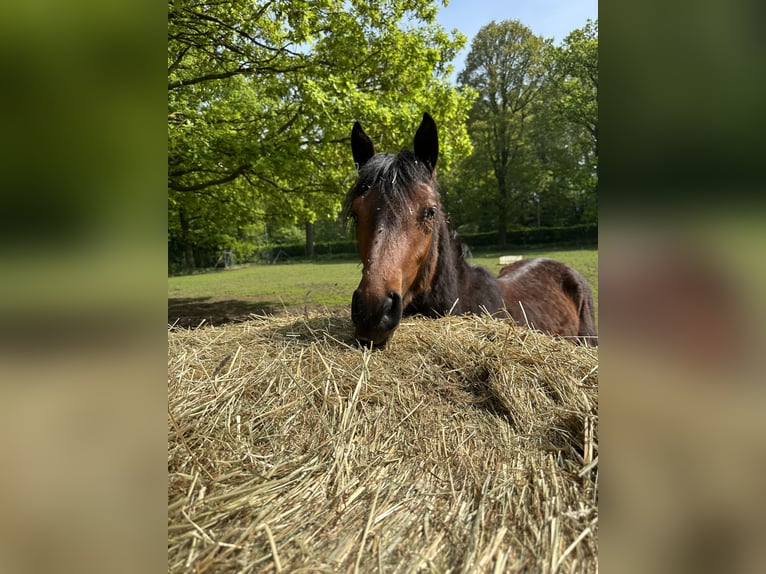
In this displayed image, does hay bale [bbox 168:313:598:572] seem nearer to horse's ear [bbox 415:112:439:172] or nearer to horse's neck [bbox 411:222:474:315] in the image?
horse's neck [bbox 411:222:474:315]

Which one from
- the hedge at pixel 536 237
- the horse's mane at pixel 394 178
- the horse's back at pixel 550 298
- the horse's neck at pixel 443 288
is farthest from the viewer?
the hedge at pixel 536 237

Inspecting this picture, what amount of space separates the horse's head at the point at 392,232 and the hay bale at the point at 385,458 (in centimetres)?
28

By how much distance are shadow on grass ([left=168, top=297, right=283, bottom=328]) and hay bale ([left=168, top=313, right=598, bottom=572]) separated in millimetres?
6428

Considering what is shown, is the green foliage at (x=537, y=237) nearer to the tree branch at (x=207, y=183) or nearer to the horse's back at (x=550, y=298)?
the horse's back at (x=550, y=298)

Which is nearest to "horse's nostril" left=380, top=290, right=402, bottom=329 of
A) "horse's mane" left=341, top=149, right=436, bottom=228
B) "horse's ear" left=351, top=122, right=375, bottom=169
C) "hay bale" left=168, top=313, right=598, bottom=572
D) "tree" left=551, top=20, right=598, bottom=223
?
"hay bale" left=168, top=313, right=598, bottom=572

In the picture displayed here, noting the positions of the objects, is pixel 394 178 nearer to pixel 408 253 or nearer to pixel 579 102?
pixel 408 253

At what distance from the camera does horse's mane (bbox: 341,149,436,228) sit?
250cm

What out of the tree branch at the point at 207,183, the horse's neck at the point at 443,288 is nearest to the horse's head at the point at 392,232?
the horse's neck at the point at 443,288

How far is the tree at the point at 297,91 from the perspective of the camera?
5.59 meters

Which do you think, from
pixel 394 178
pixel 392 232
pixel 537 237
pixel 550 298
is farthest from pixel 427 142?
pixel 537 237

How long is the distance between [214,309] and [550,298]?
27.8ft
